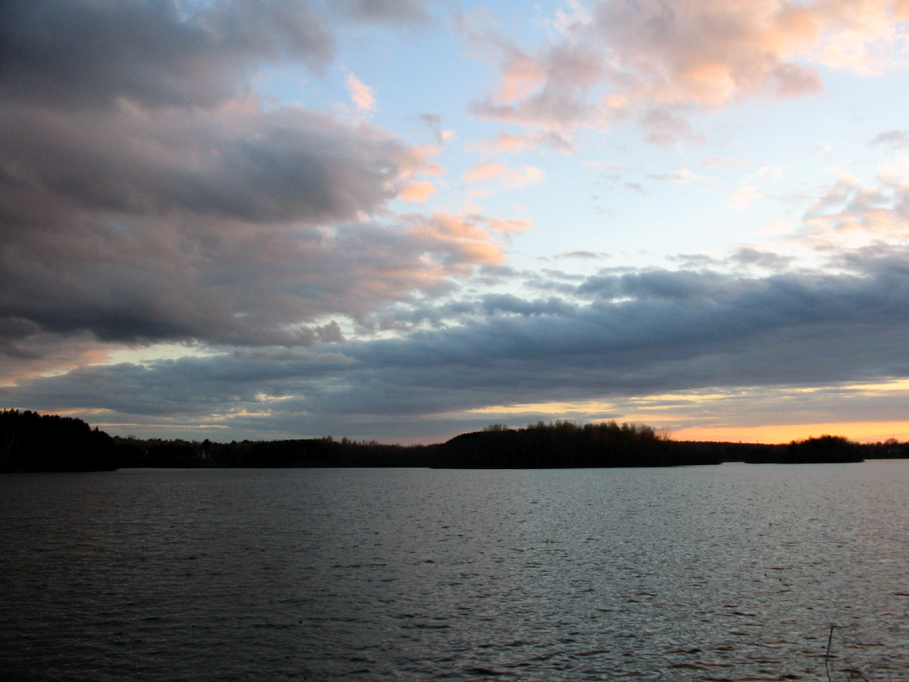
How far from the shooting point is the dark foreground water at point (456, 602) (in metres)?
17.5

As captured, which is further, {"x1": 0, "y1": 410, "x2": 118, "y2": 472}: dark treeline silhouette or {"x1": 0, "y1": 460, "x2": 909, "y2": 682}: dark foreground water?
{"x1": 0, "y1": 410, "x2": 118, "y2": 472}: dark treeline silhouette

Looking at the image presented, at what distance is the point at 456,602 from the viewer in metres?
24.5

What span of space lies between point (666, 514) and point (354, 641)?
153 ft

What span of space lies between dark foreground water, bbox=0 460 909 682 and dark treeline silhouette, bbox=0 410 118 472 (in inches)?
6055

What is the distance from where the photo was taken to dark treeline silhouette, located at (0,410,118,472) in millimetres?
175250

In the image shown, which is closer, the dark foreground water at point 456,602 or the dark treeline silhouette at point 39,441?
the dark foreground water at point 456,602

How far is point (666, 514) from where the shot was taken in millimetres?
59438

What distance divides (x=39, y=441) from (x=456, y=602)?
651ft

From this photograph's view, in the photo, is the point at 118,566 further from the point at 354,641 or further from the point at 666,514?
the point at 666,514

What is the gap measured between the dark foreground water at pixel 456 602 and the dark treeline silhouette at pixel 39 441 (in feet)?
505

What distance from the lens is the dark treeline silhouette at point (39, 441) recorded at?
175 metres

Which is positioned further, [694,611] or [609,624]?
[694,611]

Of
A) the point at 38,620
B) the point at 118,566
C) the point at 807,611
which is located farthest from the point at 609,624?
the point at 118,566

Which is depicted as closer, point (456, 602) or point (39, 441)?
point (456, 602)
